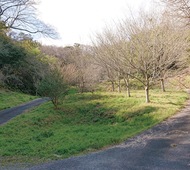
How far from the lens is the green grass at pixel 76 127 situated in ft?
27.9

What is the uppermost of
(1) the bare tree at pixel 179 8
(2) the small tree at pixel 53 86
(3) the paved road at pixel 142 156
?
(1) the bare tree at pixel 179 8

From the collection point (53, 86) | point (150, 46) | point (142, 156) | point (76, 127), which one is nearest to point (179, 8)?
point (142, 156)

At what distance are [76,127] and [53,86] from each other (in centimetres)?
534

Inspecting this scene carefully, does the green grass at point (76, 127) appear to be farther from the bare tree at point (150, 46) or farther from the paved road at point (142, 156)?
the bare tree at point (150, 46)

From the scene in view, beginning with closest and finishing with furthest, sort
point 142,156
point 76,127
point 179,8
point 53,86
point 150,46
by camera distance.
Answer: point 142,156
point 179,8
point 76,127
point 150,46
point 53,86

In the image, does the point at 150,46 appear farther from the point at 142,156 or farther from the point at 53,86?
the point at 142,156

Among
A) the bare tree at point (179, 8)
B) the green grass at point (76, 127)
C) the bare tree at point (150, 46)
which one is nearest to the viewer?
the bare tree at point (179, 8)

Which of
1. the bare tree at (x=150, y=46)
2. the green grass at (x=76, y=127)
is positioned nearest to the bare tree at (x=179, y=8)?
the green grass at (x=76, y=127)

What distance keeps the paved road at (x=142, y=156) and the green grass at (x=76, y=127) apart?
677mm

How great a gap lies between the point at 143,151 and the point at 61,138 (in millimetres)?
4147

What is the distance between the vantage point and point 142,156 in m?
6.97

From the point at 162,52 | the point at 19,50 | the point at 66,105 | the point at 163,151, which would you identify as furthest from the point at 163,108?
the point at 19,50

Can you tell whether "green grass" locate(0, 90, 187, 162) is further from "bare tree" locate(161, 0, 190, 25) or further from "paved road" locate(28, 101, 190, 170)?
"bare tree" locate(161, 0, 190, 25)

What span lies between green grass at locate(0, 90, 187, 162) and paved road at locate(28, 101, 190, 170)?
68cm
